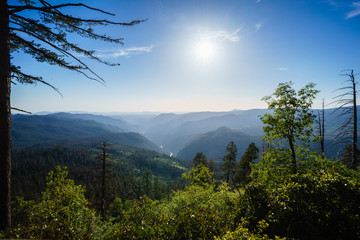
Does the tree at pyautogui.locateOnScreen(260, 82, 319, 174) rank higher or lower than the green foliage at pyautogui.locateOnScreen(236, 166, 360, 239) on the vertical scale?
higher

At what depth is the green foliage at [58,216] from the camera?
5.81 m

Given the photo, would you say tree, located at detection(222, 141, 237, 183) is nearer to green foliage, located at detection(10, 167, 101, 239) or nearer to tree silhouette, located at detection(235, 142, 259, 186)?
tree silhouette, located at detection(235, 142, 259, 186)

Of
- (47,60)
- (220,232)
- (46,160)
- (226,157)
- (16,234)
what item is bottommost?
(46,160)

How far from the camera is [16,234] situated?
5.45 metres

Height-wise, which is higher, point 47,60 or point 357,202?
point 47,60

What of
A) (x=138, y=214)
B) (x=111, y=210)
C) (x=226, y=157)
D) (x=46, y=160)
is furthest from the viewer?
(x=46, y=160)

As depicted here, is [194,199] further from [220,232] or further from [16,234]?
[16,234]

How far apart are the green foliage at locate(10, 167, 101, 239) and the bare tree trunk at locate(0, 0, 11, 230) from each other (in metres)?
0.97

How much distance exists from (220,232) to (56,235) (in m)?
6.59

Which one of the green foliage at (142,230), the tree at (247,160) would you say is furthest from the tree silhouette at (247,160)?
the green foliage at (142,230)

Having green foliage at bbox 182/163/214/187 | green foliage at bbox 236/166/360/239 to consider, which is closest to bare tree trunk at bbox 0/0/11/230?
green foliage at bbox 236/166/360/239

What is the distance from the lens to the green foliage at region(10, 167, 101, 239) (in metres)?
5.81

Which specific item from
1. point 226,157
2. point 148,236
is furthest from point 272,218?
point 226,157

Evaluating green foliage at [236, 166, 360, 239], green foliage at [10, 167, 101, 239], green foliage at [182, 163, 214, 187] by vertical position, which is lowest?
green foliage at [182, 163, 214, 187]
